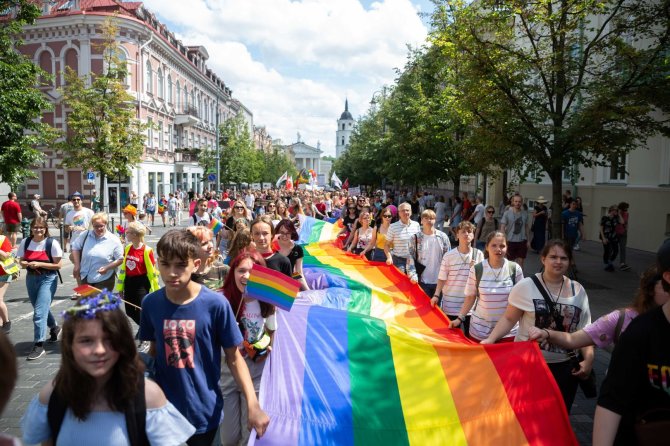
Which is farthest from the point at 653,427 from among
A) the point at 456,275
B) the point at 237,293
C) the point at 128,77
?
the point at 128,77

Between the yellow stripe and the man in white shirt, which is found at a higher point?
the man in white shirt

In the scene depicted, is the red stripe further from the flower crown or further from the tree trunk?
the tree trunk

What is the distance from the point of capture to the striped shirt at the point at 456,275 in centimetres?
619

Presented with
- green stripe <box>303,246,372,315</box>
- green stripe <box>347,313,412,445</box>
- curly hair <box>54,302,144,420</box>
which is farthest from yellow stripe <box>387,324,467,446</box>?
green stripe <box>303,246,372,315</box>

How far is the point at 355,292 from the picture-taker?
8086mm

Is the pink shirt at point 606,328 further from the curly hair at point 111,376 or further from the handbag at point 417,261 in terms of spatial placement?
the handbag at point 417,261

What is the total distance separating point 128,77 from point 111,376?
4039cm

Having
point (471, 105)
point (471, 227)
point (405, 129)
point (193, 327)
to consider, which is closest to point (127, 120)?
point (405, 129)

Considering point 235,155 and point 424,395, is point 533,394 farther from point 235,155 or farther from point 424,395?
point 235,155

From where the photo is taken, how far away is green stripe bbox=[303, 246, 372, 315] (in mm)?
7629

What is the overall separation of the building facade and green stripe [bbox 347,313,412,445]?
29.5 meters

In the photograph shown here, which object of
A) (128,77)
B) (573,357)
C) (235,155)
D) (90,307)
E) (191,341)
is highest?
(128,77)

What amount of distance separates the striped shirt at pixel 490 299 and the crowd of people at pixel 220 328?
13 mm

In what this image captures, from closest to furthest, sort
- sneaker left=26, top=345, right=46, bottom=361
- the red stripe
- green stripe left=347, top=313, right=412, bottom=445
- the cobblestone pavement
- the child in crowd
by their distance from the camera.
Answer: the child in crowd < the red stripe < green stripe left=347, top=313, right=412, bottom=445 < the cobblestone pavement < sneaker left=26, top=345, right=46, bottom=361
